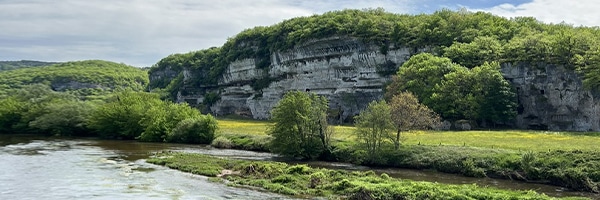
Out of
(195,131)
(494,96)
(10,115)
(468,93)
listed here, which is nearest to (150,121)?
(195,131)

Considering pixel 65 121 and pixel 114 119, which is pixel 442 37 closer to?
pixel 114 119

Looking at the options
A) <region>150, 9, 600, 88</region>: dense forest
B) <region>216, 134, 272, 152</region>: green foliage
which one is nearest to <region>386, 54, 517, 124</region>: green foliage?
<region>150, 9, 600, 88</region>: dense forest

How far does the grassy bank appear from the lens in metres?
30.1

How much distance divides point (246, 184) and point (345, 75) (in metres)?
84.5

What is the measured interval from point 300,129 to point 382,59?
6461cm

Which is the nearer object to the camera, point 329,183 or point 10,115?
point 329,183

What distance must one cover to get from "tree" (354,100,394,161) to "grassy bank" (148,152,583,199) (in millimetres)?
10061

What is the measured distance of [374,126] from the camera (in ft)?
159

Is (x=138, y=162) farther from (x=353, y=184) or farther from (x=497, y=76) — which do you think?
(x=497, y=76)

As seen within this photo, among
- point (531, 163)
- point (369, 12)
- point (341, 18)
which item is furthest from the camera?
point (369, 12)

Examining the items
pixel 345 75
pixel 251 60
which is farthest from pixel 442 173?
pixel 251 60

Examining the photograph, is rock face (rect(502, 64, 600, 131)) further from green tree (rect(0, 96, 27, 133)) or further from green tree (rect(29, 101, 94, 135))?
green tree (rect(0, 96, 27, 133))

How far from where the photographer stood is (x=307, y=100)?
179ft

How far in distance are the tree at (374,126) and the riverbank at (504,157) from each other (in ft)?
3.45
